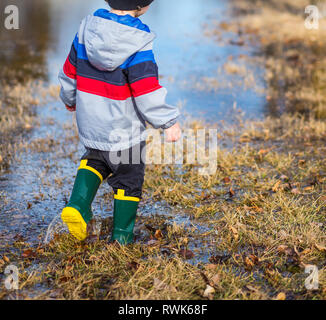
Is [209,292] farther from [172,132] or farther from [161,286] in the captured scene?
[172,132]

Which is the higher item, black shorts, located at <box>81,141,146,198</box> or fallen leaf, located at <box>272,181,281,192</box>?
black shorts, located at <box>81,141,146,198</box>

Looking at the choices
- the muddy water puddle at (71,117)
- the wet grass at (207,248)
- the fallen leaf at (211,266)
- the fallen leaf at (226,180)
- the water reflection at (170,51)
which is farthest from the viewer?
the water reflection at (170,51)

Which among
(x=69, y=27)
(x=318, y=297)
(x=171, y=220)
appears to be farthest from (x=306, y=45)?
(x=318, y=297)

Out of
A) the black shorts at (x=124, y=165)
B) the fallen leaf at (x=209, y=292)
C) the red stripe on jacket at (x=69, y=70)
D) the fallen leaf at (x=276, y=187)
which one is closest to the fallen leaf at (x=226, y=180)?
the fallen leaf at (x=276, y=187)

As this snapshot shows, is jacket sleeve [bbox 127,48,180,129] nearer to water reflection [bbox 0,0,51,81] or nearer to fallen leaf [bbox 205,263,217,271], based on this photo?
fallen leaf [bbox 205,263,217,271]

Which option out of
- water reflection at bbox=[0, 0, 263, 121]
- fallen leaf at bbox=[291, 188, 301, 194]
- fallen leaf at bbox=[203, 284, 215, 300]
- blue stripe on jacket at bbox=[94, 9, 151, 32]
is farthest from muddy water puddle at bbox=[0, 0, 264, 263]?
blue stripe on jacket at bbox=[94, 9, 151, 32]

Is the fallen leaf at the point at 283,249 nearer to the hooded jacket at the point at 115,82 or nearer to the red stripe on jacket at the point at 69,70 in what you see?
the hooded jacket at the point at 115,82

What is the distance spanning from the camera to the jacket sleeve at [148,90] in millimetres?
3387

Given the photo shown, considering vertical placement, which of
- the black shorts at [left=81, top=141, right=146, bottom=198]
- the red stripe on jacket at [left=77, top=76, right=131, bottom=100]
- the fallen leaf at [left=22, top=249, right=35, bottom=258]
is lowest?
the fallen leaf at [left=22, top=249, right=35, bottom=258]

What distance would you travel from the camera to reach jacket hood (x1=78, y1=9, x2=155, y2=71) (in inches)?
132

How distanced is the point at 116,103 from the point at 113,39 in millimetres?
477

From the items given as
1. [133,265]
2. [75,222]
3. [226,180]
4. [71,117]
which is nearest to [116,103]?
[75,222]

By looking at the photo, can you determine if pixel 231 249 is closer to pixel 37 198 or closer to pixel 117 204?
pixel 117 204

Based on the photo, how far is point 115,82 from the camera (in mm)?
3461
